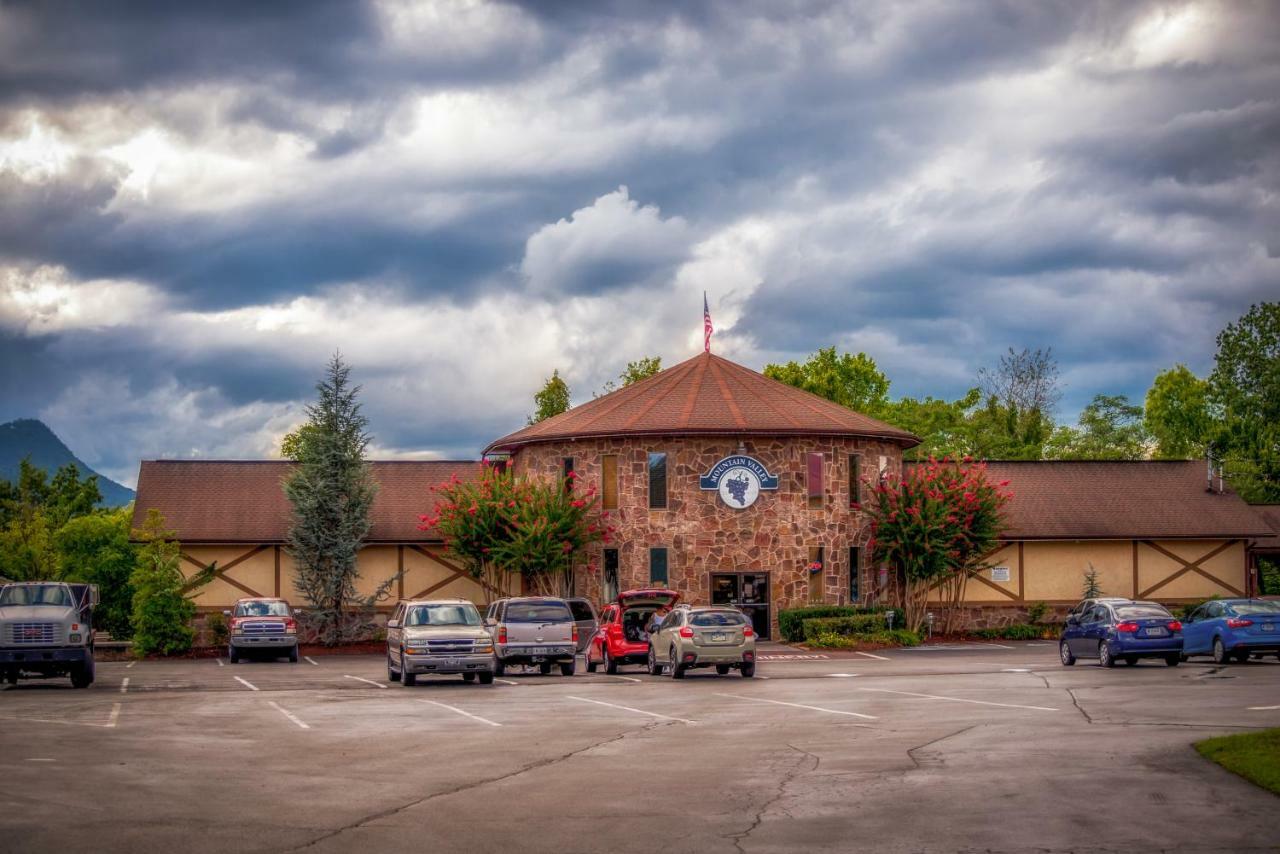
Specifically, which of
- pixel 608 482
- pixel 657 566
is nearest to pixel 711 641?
pixel 657 566

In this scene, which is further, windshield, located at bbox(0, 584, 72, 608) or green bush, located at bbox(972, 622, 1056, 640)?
green bush, located at bbox(972, 622, 1056, 640)

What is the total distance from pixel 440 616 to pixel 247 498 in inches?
871

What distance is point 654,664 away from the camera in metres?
33.6

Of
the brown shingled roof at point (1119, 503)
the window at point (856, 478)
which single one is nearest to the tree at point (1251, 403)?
the brown shingled roof at point (1119, 503)

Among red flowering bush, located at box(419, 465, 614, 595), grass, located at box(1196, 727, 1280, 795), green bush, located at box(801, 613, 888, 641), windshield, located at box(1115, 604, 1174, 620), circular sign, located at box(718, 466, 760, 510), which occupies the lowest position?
grass, located at box(1196, 727, 1280, 795)

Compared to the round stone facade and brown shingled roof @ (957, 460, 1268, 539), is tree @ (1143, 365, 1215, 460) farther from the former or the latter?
the round stone facade

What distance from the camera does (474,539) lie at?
47.1 metres

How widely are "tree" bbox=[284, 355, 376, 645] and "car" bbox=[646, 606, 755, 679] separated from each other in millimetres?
19104

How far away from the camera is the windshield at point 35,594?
29359 mm

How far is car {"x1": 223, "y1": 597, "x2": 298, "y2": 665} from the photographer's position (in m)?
41.4

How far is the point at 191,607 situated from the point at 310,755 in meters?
29.3

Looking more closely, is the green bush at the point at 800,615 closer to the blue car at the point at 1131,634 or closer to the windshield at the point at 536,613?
the blue car at the point at 1131,634

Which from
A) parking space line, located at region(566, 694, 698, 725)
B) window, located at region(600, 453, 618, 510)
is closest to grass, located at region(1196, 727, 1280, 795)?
parking space line, located at region(566, 694, 698, 725)

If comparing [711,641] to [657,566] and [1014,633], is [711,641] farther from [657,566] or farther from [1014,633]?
[1014,633]
